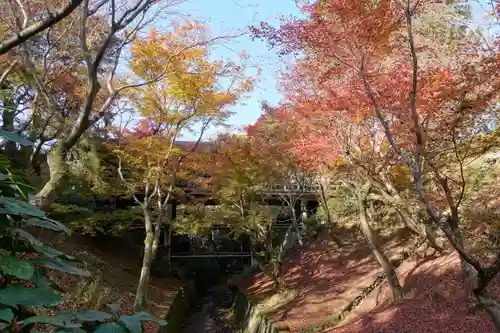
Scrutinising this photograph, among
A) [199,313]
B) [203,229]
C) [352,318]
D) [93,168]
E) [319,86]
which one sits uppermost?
[319,86]

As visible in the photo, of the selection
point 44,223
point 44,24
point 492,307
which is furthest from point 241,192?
point 44,223

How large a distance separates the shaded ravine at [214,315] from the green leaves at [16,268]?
1730 cm

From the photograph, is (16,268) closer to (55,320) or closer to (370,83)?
(55,320)

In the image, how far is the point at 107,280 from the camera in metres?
16.9

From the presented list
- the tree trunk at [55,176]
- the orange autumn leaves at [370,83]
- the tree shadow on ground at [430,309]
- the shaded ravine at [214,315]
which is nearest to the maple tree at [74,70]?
the tree trunk at [55,176]

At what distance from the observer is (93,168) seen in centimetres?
1612

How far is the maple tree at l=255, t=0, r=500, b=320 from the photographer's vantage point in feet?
18.0

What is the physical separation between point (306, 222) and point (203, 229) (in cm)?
785

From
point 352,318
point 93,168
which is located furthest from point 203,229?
point 352,318

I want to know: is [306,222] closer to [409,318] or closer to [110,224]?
[110,224]

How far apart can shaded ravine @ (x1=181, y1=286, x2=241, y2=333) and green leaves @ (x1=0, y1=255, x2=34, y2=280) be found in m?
17.3

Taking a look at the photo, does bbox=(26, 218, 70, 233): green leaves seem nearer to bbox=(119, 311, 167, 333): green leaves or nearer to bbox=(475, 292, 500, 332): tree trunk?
bbox=(119, 311, 167, 333): green leaves

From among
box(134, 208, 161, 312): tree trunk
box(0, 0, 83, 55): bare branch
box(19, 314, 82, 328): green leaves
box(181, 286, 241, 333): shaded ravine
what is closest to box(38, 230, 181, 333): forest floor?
box(134, 208, 161, 312): tree trunk

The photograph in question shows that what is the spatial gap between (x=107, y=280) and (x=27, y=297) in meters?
16.6
